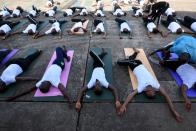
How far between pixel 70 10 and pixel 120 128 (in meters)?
10.5

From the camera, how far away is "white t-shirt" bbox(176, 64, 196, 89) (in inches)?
255

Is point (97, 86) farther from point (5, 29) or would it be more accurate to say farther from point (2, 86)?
point (5, 29)

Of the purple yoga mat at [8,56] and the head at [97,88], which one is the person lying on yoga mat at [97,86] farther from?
the purple yoga mat at [8,56]

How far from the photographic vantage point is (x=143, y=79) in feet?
21.0

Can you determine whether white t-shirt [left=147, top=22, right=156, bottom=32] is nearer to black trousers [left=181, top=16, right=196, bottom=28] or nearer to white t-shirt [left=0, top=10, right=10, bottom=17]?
black trousers [left=181, top=16, right=196, bottom=28]

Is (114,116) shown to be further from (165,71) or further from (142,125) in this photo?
(165,71)

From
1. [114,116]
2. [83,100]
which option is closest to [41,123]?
Result: [83,100]

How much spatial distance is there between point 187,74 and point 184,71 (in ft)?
0.71

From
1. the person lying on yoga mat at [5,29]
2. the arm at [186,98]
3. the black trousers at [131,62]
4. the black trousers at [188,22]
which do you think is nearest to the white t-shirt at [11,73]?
the black trousers at [131,62]

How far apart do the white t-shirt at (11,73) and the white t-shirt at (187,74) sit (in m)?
5.08

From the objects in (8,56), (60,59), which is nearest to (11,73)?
(60,59)

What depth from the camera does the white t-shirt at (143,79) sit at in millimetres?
6164

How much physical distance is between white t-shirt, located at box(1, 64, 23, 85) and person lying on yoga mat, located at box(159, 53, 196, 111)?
4.77 meters

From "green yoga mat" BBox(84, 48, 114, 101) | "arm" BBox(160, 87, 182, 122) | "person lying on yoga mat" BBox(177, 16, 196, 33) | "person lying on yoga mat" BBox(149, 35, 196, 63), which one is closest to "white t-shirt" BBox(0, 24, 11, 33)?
"green yoga mat" BBox(84, 48, 114, 101)
